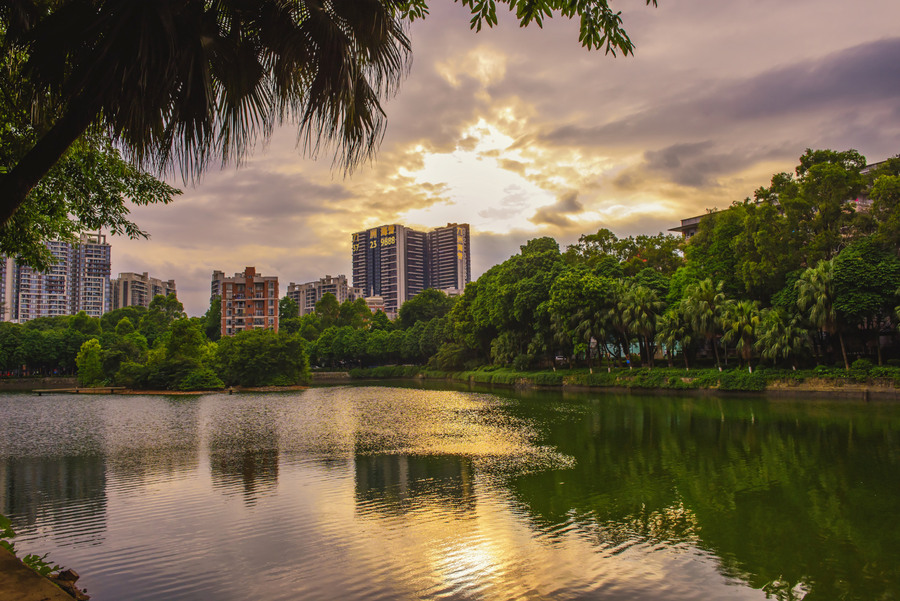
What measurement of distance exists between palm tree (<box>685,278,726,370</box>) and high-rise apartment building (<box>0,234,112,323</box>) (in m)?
193

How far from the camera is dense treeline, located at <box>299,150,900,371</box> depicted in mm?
34250

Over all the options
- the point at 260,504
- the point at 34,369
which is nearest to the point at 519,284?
the point at 260,504

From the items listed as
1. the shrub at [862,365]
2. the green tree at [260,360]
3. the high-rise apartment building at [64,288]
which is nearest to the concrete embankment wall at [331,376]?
the green tree at [260,360]

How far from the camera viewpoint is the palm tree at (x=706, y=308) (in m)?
39.8

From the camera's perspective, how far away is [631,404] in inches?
1337

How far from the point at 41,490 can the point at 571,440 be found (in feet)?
50.5

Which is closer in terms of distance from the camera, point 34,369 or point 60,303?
point 34,369

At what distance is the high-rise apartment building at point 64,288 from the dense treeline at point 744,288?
562 ft

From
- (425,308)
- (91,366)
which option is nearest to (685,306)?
(425,308)

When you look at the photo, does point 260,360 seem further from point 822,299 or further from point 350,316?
point 350,316

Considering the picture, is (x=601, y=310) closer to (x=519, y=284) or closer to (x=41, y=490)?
(x=519, y=284)

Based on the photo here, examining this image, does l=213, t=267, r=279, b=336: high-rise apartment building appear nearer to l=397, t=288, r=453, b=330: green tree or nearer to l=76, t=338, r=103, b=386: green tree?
l=397, t=288, r=453, b=330: green tree

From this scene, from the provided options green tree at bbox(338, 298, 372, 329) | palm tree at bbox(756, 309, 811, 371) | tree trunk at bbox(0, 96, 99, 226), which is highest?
green tree at bbox(338, 298, 372, 329)

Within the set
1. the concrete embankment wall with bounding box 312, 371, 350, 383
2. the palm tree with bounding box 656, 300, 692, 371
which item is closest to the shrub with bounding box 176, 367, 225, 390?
the concrete embankment wall with bounding box 312, 371, 350, 383
